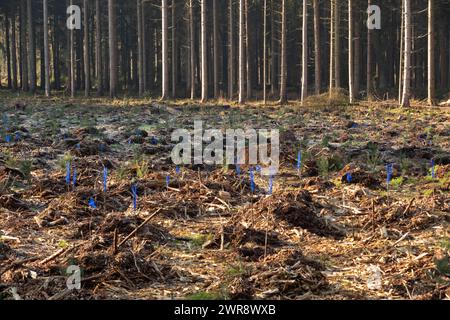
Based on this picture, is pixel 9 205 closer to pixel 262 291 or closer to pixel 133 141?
pixel 262 291

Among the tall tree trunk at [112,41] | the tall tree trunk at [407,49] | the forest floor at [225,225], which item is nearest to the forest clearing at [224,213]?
the forest floor at [225,225]

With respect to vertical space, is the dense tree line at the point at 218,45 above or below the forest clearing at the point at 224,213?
above

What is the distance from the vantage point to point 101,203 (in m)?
6.68

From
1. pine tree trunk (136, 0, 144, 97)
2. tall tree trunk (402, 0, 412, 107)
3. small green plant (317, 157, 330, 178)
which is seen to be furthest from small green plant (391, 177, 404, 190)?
pine tree trunk (136, 0, 144, 97)

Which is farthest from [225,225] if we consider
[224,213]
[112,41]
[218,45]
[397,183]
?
[218,45]

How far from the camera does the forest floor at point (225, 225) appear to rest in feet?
13.7

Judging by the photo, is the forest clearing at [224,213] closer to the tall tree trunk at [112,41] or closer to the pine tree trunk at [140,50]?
the tall tree trunk at [112,41]

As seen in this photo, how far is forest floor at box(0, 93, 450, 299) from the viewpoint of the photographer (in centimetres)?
418

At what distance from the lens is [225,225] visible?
573 cm

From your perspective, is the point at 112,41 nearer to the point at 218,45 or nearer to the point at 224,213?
the point at 218,45

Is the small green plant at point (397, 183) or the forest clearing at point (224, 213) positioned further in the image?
the small green plant at point (397, 183)
